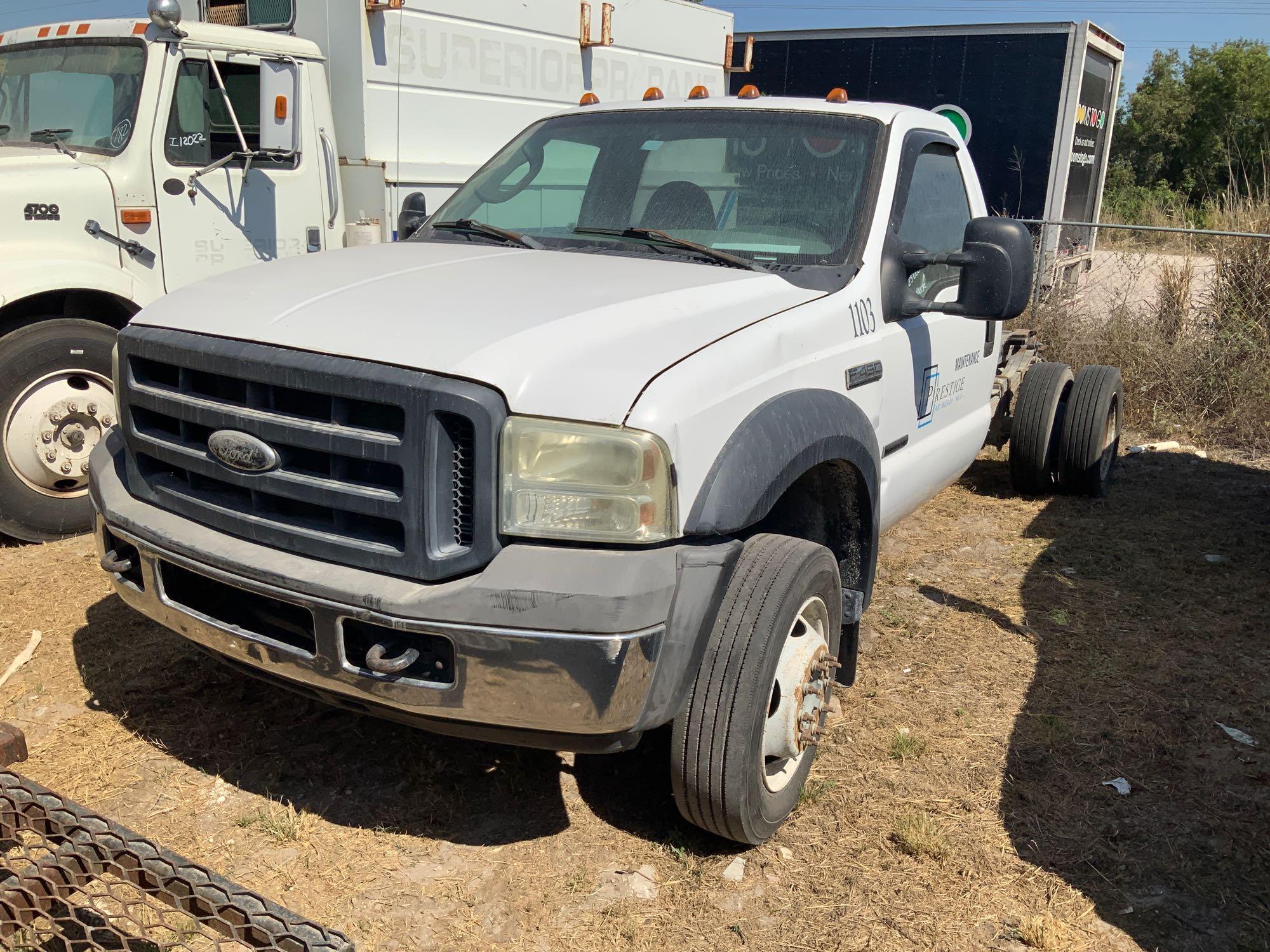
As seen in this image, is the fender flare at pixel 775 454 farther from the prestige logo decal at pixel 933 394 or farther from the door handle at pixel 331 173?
the door handle at pixel 331 173

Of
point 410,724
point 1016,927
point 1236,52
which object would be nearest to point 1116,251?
point 1016,927

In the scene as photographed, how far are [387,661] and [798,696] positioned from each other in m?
1.16

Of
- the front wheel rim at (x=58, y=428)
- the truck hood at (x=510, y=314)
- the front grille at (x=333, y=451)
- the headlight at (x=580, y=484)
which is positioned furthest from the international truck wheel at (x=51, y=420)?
the headlight at (x=580, y=484)

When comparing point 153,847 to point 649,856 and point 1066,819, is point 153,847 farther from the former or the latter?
point 1066,819

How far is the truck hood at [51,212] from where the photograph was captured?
4926mm

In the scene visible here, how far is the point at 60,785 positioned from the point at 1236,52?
41.3m

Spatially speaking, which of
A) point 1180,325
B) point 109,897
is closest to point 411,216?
point 109,897

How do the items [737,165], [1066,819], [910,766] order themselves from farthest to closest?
[737,165] → [910,766] → [1066,819]

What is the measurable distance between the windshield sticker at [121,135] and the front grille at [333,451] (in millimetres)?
2957

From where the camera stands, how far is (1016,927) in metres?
2.78

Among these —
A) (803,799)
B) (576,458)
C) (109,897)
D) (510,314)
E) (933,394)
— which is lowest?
(803,799)

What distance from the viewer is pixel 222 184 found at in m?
5.75

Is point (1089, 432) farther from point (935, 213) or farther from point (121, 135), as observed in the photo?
point (121, 135)

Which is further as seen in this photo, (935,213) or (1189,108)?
(1189,108)
